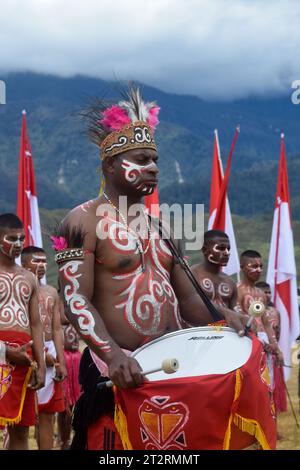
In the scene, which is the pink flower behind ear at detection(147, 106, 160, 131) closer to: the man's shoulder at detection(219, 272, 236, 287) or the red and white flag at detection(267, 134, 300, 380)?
the man's shoulder at detection(219, 272, 236, 287)

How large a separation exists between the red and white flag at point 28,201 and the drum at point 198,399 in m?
9.07

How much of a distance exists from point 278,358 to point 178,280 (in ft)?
23.2

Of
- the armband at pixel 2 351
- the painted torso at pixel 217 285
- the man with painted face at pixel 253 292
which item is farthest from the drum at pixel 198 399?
the man with painted face at pixel 253 292

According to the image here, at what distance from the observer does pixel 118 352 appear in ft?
15.1

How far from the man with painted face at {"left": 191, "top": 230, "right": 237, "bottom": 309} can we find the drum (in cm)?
433

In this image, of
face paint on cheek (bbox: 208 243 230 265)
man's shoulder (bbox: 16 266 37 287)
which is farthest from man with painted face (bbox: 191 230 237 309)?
man's shoulder (bbox: 16 266 37 287)

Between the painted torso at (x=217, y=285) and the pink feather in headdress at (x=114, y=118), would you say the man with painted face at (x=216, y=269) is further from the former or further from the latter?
the pink feather in headdress at (x=114, y=118)

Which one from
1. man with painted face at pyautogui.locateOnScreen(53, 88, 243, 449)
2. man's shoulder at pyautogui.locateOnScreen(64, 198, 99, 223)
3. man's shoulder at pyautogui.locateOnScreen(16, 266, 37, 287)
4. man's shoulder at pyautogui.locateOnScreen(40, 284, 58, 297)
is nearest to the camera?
man with painted face at pyautogui.locateOnScreen(53, 88, 243, 449)

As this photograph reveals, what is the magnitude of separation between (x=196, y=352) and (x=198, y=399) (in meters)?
0.28

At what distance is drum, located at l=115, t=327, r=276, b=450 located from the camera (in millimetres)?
4328

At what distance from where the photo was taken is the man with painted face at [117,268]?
486 centimetres

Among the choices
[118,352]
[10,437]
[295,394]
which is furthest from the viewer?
[295,394]
